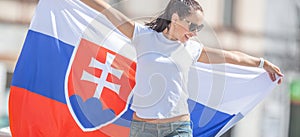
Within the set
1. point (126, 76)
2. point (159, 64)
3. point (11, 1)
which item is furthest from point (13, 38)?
point (159, 64)

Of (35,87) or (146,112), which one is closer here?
→ (146,112)

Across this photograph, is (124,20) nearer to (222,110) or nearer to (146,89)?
(146,89)

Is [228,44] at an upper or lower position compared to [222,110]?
upper

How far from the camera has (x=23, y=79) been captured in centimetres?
489

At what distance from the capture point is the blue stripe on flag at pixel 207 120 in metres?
4.90

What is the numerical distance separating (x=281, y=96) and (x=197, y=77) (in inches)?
347

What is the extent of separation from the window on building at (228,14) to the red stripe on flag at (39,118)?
8097 millimetres

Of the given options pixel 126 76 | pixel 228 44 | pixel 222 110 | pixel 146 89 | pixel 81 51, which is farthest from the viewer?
pixel 228 44

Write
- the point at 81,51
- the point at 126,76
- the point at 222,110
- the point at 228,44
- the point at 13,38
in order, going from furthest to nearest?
1. the point at 228,44
2. the point at 13,38
3. the point at 222,110
4. the point at 81,51
5. the point at 126,76

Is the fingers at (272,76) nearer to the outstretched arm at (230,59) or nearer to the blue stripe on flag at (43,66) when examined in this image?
the outstretched arm at (230,59)

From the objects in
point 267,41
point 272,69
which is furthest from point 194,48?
point 267,41

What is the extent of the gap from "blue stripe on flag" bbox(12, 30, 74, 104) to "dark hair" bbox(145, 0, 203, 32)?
3.29 feet

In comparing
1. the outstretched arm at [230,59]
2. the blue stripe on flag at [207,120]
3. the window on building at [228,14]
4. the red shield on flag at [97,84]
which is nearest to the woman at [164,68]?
the outstretched arm at [230,59]

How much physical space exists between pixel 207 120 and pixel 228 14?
789 cm
